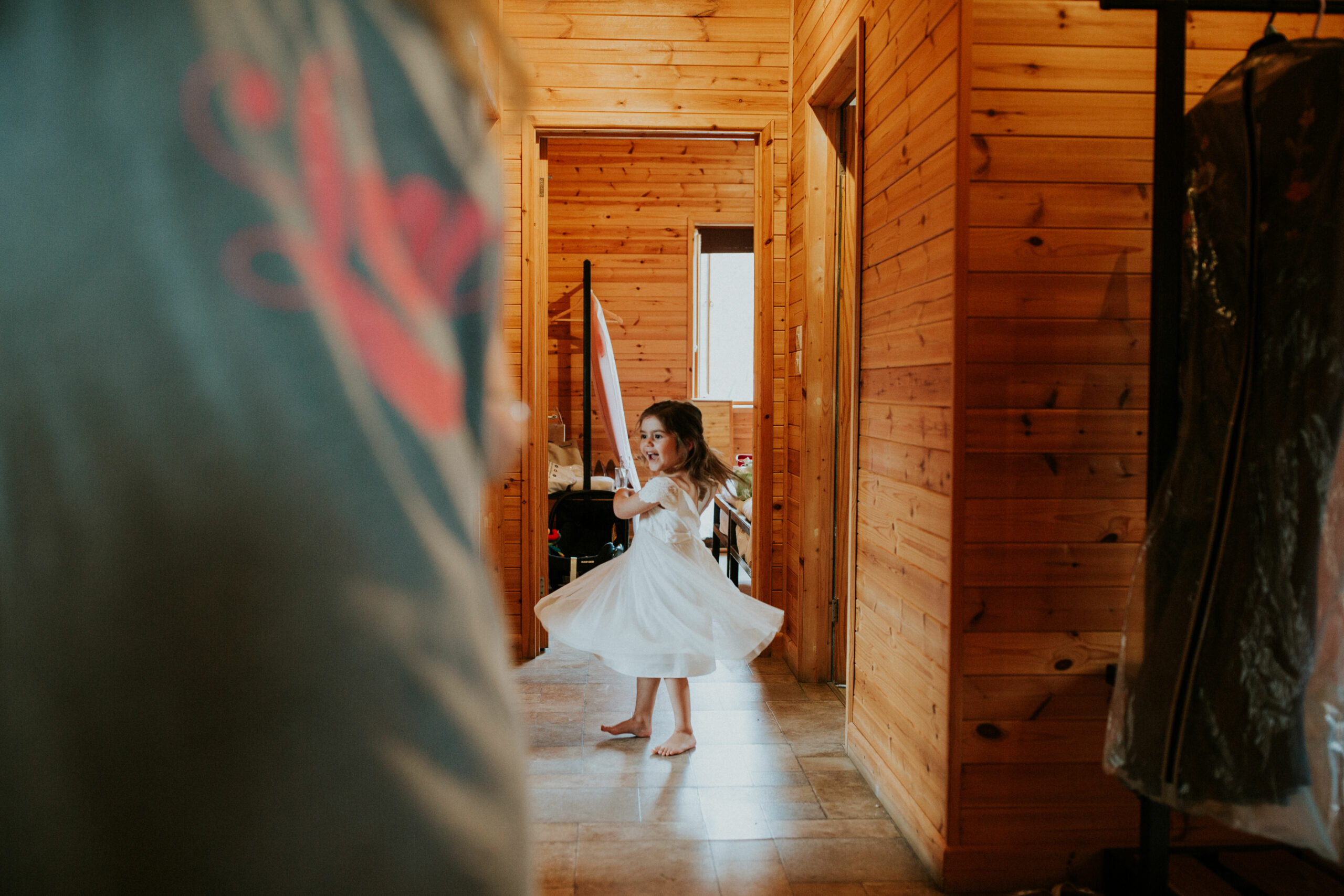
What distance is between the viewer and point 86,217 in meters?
0.46

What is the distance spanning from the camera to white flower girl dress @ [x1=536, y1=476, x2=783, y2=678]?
2613mm

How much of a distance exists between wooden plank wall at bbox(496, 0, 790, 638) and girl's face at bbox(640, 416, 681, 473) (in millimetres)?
858

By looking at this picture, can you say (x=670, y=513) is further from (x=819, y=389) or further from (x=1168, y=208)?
(x=1168, y=208)

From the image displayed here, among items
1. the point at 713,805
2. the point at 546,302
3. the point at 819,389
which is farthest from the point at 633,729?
the point at 546,302

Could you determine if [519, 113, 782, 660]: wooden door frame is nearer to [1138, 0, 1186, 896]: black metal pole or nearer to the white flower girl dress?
the white flower girl dress

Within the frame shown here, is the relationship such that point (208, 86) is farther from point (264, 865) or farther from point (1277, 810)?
point (1277, 810)

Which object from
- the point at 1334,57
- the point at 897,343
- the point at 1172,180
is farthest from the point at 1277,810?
the point at 897,343

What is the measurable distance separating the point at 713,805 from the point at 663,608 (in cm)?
62

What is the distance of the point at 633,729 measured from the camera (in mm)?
2771

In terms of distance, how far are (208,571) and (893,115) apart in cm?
211

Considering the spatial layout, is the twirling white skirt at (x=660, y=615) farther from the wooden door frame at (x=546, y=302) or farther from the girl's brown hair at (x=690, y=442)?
the wooden door frame at (x=546, y=302)

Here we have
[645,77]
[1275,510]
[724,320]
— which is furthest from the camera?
[724,320]

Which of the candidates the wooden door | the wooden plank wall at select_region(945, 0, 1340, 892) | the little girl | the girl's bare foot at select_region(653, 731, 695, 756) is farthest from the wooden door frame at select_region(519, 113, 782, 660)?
the wooden plank wall at select_region(945, 0, 1340, 892)

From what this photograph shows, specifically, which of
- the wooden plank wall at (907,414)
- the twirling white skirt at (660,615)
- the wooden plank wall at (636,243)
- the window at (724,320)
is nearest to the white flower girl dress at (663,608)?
the twirling white skirt at (660,615)
